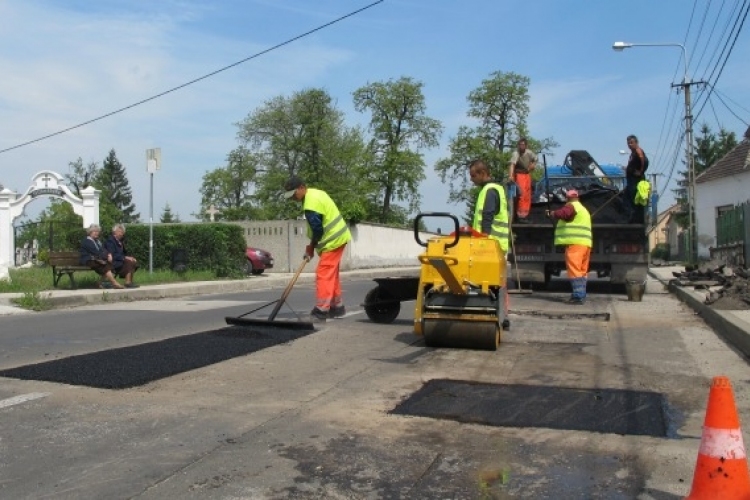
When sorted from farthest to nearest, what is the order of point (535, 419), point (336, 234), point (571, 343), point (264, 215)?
point (264, 215), point (336, 234), point (571, 343), point (535, 419)

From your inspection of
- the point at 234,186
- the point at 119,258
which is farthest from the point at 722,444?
the point at 234,186

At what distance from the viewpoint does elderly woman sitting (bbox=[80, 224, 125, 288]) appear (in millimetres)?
14789

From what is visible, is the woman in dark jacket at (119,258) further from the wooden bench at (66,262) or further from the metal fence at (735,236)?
the metal fence at (735,236)

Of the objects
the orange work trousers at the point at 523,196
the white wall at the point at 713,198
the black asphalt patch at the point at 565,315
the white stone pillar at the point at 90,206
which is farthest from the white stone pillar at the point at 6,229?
the white wall at the point at 713,198

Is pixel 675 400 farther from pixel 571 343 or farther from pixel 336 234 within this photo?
pixel 336 234

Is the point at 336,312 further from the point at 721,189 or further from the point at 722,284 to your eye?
the point at 721,189

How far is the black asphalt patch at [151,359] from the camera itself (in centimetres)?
588

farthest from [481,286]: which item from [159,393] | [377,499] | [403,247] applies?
[403,247]

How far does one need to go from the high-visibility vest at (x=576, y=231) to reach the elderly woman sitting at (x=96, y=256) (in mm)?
9010

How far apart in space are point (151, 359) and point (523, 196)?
8.90 metres

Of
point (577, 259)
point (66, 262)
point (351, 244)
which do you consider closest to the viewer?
point (577, 259)

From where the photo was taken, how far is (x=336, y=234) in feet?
28.8

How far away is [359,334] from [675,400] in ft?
12.4

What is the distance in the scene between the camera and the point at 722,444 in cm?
327
